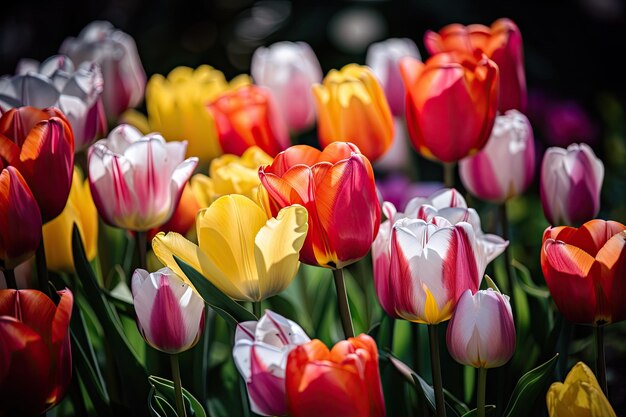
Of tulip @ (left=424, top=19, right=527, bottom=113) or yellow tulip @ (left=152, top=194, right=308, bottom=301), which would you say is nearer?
yellow tulip @ (left=152, top=194, right=308, bottom=301)

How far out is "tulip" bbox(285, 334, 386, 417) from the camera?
50 centimetres

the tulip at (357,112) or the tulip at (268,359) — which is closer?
the tulip at (268,359)

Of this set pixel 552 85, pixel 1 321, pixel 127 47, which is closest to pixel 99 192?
pixel 1 321

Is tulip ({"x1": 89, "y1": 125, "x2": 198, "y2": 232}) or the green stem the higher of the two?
tulip ({"x1": 89, "y1": 125, "x2": 198, "y2": 232})

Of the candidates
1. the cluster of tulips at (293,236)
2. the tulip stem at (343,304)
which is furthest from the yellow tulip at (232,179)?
the tulip stem at (343,304)

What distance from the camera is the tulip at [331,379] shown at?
50 centimetres

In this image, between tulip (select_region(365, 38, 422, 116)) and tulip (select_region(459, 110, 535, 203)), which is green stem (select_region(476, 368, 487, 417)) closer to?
tulip (select_region(459, 110, 535, 203))

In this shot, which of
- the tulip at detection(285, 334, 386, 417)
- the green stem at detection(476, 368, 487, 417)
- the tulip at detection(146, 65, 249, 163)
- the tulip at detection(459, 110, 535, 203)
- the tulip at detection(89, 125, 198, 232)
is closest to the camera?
the tulip at detection(285, 334, 386, 417)

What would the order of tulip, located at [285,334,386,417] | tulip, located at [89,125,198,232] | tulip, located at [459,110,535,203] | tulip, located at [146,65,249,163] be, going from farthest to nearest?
1. tulip, located at [146,65,249,163]
2. tulip, located at [459,110,535,203]
3. tulip, located at [89,125,198,232]
4. tulip, located at [285,334,386,417]

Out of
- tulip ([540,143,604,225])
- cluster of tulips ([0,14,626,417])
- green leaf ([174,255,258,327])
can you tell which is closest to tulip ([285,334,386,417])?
cluster of tulips ([0,14,626,417])

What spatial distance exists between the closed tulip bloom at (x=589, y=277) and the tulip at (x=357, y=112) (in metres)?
0.28

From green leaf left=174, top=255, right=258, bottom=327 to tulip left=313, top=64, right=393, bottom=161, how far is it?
0.93 ft

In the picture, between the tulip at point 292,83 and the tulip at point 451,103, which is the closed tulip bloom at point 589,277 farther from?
the tulip at point 292,83

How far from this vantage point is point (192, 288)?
2.03 feet
